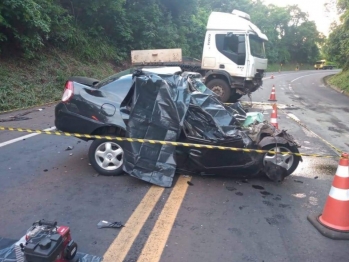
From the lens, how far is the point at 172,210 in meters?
4.01

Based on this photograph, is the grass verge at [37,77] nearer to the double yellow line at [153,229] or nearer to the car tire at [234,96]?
the car tire at [234,96]

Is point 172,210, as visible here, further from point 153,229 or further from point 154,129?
point 154,129

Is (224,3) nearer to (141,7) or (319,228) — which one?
(141,7)

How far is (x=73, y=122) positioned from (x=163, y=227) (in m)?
2.38

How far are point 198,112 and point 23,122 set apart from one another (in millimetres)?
5874

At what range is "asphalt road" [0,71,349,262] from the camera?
10.6ft

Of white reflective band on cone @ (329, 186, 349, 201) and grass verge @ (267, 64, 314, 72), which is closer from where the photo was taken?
white reflective band on cone @ (329, 186, 349, 201)

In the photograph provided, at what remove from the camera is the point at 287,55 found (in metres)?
70.0

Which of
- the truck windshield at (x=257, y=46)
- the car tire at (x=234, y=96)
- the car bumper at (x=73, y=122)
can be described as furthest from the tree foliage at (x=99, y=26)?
the car bumper at (x=73, y=122)

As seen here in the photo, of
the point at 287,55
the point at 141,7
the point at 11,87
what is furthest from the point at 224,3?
the point at 11,87

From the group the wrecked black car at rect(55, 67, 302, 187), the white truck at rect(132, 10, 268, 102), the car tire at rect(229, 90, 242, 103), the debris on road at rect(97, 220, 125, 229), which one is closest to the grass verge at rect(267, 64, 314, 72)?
the car tire at rect(229, 90, 242, 103)

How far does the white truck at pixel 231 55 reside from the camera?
40.1 ft

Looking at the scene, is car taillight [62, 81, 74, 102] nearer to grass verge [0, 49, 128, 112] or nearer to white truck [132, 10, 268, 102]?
grass verge [0, 49, 128, 112]

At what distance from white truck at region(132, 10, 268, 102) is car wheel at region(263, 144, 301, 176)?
753cm
